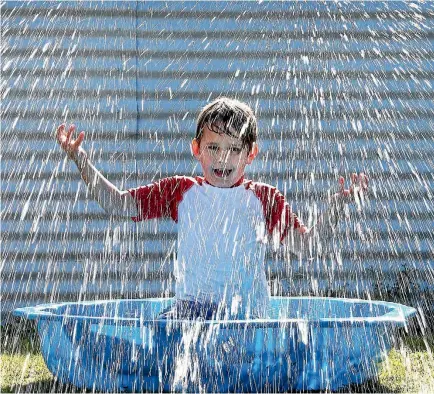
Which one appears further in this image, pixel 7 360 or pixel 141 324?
pixel 7 360

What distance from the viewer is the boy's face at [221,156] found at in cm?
318

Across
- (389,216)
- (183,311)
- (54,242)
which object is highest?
(183,311)

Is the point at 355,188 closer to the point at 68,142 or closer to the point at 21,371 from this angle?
the point at 68,142

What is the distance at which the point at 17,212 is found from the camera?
605 centimetres

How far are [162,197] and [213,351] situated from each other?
0.84m

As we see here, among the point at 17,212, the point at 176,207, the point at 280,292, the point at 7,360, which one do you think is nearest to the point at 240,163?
the point at 176,207

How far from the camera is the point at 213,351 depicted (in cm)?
273

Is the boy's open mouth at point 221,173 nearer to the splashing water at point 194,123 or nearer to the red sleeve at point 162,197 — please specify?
the red sleeve at point 162,197

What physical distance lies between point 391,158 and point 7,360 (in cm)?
325

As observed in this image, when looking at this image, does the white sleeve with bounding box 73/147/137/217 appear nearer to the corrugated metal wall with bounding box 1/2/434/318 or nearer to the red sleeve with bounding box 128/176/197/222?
the red sleeve with bounding box 128/176/197/222

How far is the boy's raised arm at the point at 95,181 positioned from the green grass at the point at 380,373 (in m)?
0.70

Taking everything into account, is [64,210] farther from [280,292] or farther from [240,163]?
[240,163]

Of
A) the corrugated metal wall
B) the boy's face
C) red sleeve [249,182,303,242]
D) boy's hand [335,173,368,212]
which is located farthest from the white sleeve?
the corrugated metal wall

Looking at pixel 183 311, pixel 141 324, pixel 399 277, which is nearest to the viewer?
pixel 141 324
